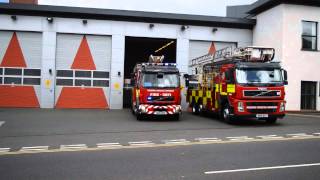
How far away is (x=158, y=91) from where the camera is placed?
1888cm

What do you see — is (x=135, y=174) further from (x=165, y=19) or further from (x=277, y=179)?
(x=165, y=19)

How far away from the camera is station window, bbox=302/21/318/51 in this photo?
26391mm

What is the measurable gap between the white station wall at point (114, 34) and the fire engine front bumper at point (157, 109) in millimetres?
9320

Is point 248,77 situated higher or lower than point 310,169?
higher

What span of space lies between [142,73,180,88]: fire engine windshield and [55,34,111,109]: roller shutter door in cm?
936

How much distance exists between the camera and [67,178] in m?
7.09

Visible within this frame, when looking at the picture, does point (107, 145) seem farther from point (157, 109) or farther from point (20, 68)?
point (20, 68)

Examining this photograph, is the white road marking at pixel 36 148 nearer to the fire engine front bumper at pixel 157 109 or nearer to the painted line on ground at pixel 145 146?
the painted line on ground at pixel 145 146

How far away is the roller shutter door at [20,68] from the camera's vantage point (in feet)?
89.4

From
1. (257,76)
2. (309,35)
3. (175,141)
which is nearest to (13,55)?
(257,76)

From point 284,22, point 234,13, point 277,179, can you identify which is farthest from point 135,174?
point 234,13

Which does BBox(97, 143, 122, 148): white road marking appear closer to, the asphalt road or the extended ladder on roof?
the asphalt road

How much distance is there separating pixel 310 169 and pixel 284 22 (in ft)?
63.9

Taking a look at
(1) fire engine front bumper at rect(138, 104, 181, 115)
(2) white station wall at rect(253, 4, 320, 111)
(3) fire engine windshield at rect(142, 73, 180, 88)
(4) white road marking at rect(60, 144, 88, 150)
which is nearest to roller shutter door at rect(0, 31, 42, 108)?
(3) fire engine windshield at rect(142, 73, 180, 88)
